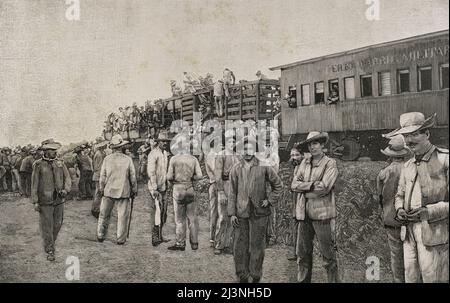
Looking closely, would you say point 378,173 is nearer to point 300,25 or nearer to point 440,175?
point 440,175

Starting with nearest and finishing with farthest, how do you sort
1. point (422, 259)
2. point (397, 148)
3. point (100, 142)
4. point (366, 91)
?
point (422, 259) → point (397, 148) → point (366, 91) → point (100, 142)

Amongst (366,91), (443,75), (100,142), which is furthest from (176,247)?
(443,75)

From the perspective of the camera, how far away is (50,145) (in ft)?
20.8

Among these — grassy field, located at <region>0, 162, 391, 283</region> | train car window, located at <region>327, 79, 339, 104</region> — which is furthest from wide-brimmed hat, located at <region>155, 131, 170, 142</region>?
train car window, located at <region>327, 79, 339, 104</region>

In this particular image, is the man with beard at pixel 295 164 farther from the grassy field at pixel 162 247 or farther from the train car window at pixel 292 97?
the train car window at pixel 292 97

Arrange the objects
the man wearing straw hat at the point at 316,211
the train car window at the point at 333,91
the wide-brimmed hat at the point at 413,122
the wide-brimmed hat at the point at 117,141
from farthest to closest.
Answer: the wide-brimmed hat at the point at 117,141
the train car window at the point at 333,91
the man wearing straw hat at the point at 316,211
the wide-brimmed hat at the point at 413,122

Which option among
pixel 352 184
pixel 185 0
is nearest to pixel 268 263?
pixel 352 184

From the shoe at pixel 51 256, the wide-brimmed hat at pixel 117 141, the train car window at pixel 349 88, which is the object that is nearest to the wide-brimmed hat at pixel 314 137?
the train car window at pixel 349 88

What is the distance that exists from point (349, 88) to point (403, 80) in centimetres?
65

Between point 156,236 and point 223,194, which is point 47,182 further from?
point 223,194

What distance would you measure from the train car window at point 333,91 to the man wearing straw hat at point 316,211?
0.62 metres

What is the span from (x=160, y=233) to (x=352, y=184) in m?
2.46

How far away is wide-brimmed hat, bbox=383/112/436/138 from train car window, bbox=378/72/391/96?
0.36 metres

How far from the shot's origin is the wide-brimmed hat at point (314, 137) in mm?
5926
